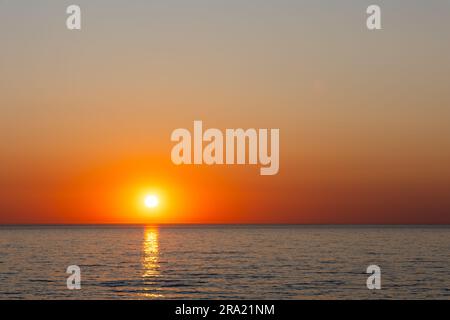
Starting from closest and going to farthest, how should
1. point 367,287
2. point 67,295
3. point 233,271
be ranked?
point 67,295, point 367,287, point 233,271

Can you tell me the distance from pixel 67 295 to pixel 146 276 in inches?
757

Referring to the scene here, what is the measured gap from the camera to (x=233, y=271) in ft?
271

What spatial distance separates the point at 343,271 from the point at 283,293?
25.6 metres
